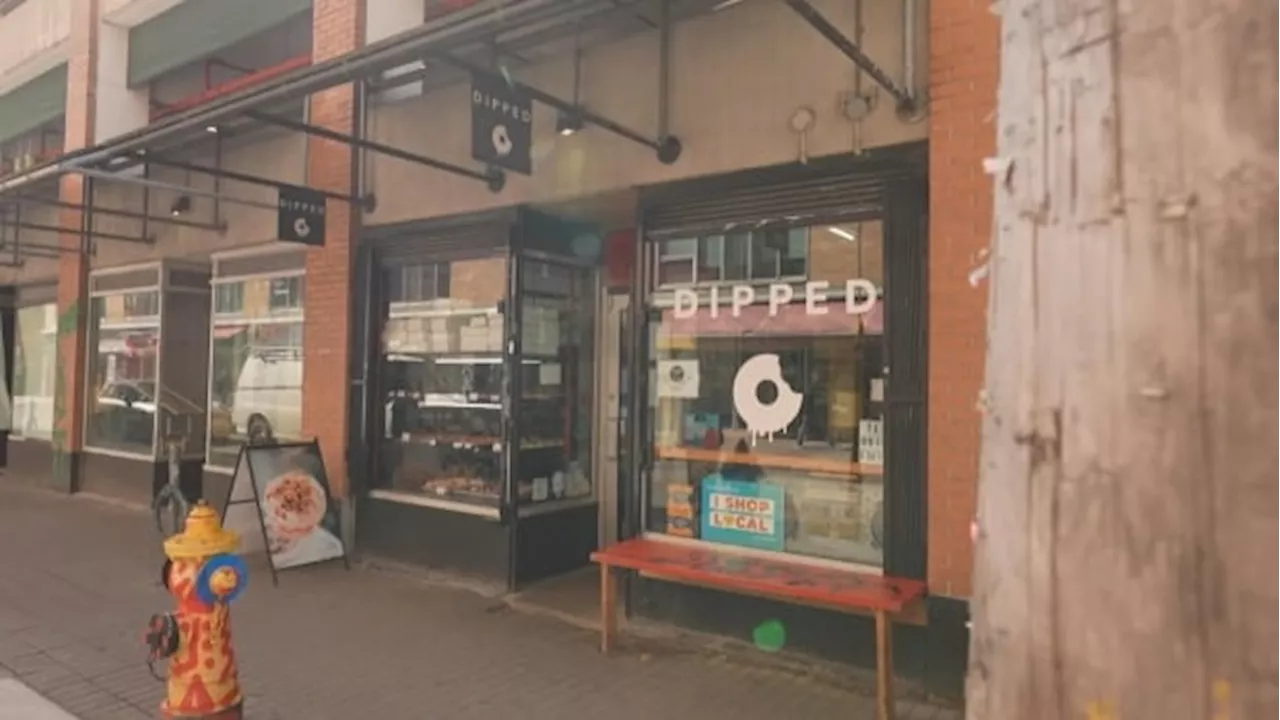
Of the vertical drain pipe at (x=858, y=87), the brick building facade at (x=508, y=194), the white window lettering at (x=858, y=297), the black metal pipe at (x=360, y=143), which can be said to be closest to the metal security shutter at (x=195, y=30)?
the brick building facade at (x=508, y=194)

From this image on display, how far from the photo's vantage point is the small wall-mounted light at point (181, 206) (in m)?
10.5

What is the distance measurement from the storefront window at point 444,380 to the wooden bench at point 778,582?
1.88 meters

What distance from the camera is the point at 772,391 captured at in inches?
233

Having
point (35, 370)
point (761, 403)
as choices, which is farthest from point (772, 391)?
point (35, 370)

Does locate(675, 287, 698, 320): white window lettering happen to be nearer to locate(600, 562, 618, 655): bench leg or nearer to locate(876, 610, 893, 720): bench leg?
locate(600, 562, 618, 655): bench leg

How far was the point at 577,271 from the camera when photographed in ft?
26.3

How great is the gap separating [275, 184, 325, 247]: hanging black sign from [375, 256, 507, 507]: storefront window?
75 centimetres

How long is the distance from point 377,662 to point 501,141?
11.1 feet

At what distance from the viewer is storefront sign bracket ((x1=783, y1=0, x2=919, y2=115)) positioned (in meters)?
4.40

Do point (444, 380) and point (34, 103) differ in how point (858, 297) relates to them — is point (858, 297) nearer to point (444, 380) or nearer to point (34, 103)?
point (444, 380)

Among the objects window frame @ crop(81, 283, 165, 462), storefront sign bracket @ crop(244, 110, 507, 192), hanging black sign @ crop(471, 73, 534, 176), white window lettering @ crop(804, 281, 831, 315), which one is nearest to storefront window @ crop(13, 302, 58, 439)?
window frame @ crop(81, 283, 165, 462)

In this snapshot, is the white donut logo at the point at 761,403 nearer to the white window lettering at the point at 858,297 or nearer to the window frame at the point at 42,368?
the white window lettering at the point at 858,297

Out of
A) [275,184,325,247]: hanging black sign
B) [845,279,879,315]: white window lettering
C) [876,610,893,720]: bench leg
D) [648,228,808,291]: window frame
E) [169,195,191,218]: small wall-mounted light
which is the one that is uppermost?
[169,195,191,218]: small wall-mounted light

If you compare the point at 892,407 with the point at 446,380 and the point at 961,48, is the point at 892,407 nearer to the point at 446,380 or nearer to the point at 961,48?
the point at 961,48
